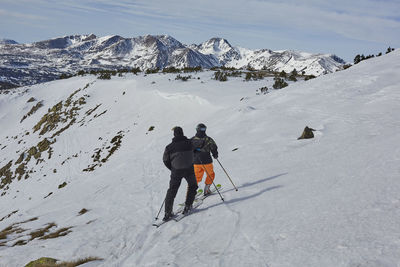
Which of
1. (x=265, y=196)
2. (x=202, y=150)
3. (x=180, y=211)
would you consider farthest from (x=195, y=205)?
(x=265, y=196)

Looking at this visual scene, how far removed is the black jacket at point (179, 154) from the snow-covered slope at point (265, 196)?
63.7 inches

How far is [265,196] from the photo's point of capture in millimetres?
6953

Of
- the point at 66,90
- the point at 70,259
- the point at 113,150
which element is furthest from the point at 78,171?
the point at 66,90

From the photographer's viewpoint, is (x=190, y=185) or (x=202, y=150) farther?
(x=202, y=150)

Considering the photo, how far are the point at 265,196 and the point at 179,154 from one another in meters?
2.71

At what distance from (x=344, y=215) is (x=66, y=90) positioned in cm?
6233

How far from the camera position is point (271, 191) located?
282 inches

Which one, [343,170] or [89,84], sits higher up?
[343,170]

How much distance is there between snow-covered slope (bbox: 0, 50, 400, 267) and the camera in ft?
14.6

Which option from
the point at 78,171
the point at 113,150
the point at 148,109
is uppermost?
the point at 148,109

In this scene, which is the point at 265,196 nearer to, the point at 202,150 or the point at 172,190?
the point at 202,150

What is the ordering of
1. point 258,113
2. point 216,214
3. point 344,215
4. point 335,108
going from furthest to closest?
point 258,113, point 335,108, point 216,214, point 344,215

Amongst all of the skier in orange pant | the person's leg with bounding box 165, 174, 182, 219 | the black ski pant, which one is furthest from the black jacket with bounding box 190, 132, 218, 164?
the person's leg with bounding box 165, 174, 182, 219

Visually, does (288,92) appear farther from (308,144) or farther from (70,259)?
(70,259)
